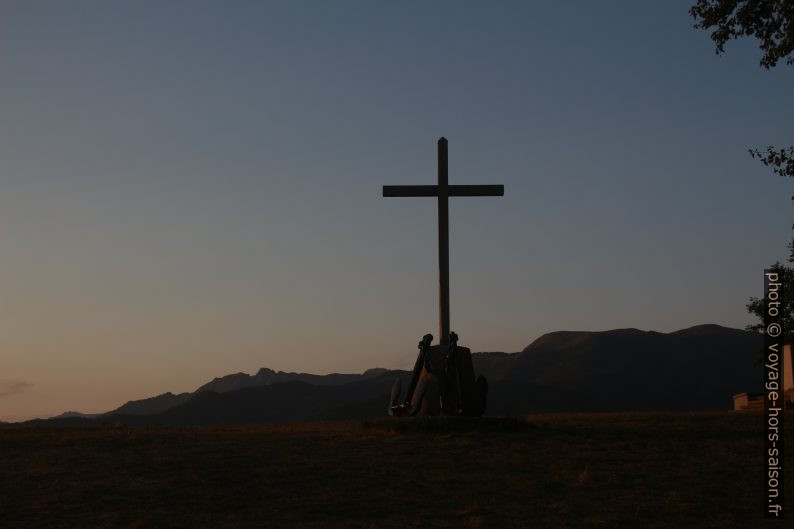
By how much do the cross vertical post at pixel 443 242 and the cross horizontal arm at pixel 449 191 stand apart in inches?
8.7

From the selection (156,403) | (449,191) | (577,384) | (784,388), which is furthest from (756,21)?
(156,403)

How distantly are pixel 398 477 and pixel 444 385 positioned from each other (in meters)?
6.42

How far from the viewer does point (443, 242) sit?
989 inches

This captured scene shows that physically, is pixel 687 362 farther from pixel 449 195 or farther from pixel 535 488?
pixel 535 488

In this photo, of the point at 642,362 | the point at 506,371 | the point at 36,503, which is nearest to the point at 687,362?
the point at 642,362

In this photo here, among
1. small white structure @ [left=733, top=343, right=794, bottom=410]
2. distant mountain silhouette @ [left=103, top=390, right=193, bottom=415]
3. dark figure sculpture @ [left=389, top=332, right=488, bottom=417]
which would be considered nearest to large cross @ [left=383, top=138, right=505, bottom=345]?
dark figure sculpture @ [left=389, top=332, right=488, bottom=417]

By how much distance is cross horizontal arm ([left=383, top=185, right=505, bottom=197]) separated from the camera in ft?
83.9

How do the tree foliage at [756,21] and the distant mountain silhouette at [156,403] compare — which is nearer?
the tree foliage at [756,21]

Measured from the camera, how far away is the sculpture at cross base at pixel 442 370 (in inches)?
921

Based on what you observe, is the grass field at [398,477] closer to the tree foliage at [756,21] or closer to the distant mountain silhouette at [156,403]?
the tree foliage at [756,21]

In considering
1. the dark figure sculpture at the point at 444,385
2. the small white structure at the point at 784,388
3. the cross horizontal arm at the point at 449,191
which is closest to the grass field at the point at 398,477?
the dark figure sculpture at the point at 444,385

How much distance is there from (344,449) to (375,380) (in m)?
97.1

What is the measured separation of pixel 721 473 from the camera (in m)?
17.3

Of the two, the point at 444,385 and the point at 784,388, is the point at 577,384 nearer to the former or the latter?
the point at 784,388
